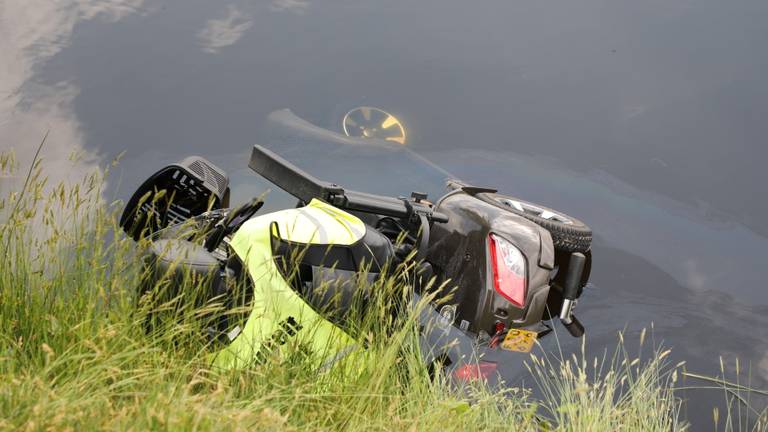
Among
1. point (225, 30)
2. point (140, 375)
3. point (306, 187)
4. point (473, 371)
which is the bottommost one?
point (473, 371)

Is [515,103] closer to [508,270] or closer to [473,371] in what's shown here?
[508,270]

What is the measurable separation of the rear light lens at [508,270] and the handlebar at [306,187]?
36cm

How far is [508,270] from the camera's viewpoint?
3.18 m

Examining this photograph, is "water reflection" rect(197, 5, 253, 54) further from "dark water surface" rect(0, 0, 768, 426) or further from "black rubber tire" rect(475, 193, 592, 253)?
"black rubber tire" rect(475, 193, 592, 253)

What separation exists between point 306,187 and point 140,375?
82 cm

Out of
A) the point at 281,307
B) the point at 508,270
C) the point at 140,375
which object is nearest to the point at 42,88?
the point at 281,307

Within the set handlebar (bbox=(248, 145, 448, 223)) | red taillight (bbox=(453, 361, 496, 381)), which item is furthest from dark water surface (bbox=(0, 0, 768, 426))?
handlebar (bbox=(248, 145, 448, 223))

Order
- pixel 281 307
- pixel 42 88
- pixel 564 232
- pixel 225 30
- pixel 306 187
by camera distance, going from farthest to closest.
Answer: pixel 225 30 < pixel 42 88 < pixel 564 232 < pixel 306 187 < pixel 281 307

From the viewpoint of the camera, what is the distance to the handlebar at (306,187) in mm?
2969

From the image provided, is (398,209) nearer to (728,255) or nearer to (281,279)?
(281,279)

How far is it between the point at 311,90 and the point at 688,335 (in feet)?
5.50

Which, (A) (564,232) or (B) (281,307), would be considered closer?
(B) (281,307)

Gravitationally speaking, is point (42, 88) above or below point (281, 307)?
above

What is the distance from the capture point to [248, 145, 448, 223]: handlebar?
2969 mm
